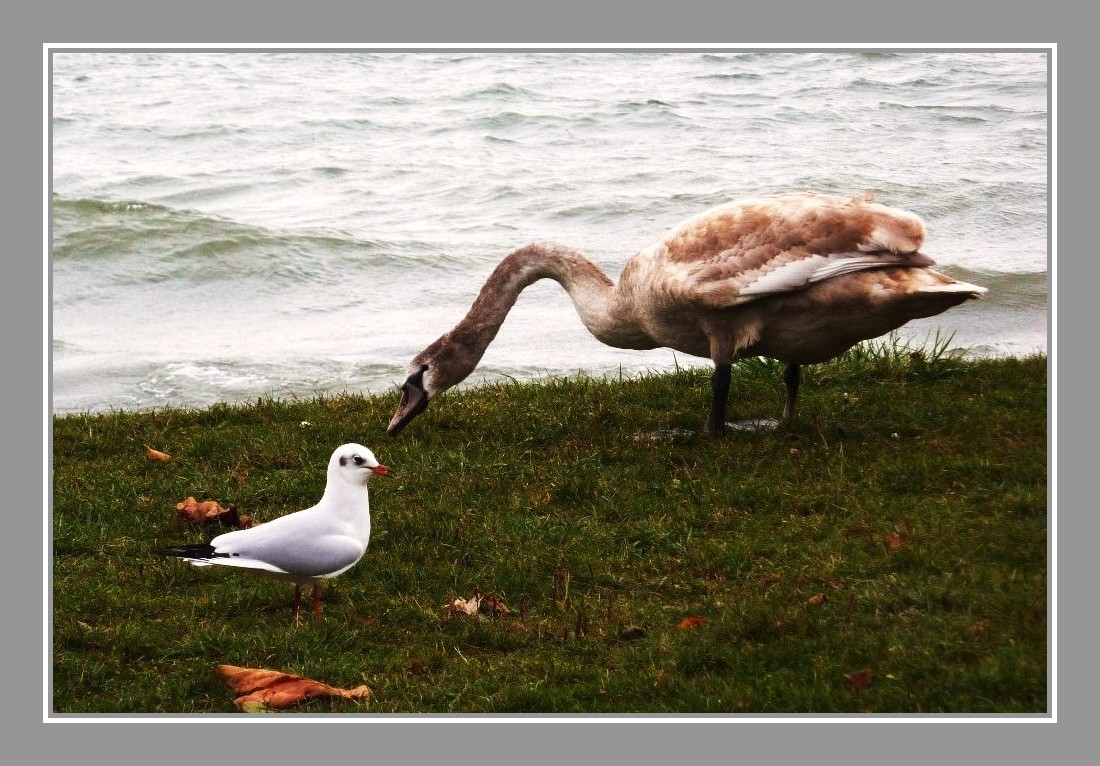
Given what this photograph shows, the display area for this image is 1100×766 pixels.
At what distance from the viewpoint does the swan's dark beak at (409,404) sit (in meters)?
8.80

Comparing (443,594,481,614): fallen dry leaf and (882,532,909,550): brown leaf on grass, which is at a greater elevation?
(882,532,909,550): brown leaf on grass

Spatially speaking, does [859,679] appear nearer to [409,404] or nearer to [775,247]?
[775,247]

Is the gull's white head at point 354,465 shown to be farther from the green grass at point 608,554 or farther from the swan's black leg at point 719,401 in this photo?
the swan's black leg at point 719,401

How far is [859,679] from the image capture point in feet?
18.5

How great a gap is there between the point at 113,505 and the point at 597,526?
98.5 inches

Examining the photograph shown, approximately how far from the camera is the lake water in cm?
731

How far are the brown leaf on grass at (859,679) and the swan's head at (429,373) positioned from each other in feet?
12.2

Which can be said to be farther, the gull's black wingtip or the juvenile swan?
the juvenile swan

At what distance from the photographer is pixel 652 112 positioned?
7887mm

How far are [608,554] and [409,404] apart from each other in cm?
203

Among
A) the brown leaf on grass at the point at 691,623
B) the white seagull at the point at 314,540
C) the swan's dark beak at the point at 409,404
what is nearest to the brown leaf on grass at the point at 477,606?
the white seagull at the point at 314,540

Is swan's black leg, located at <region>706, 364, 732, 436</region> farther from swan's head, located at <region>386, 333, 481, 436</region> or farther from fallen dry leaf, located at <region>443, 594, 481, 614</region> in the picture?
fallen dry leaf, located at <region>443, 594, 481, 614</region>

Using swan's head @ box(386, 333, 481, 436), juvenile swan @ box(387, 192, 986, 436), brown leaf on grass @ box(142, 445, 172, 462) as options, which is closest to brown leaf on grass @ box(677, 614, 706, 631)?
juvenile swan @ box(387, 192, 986, 436)
